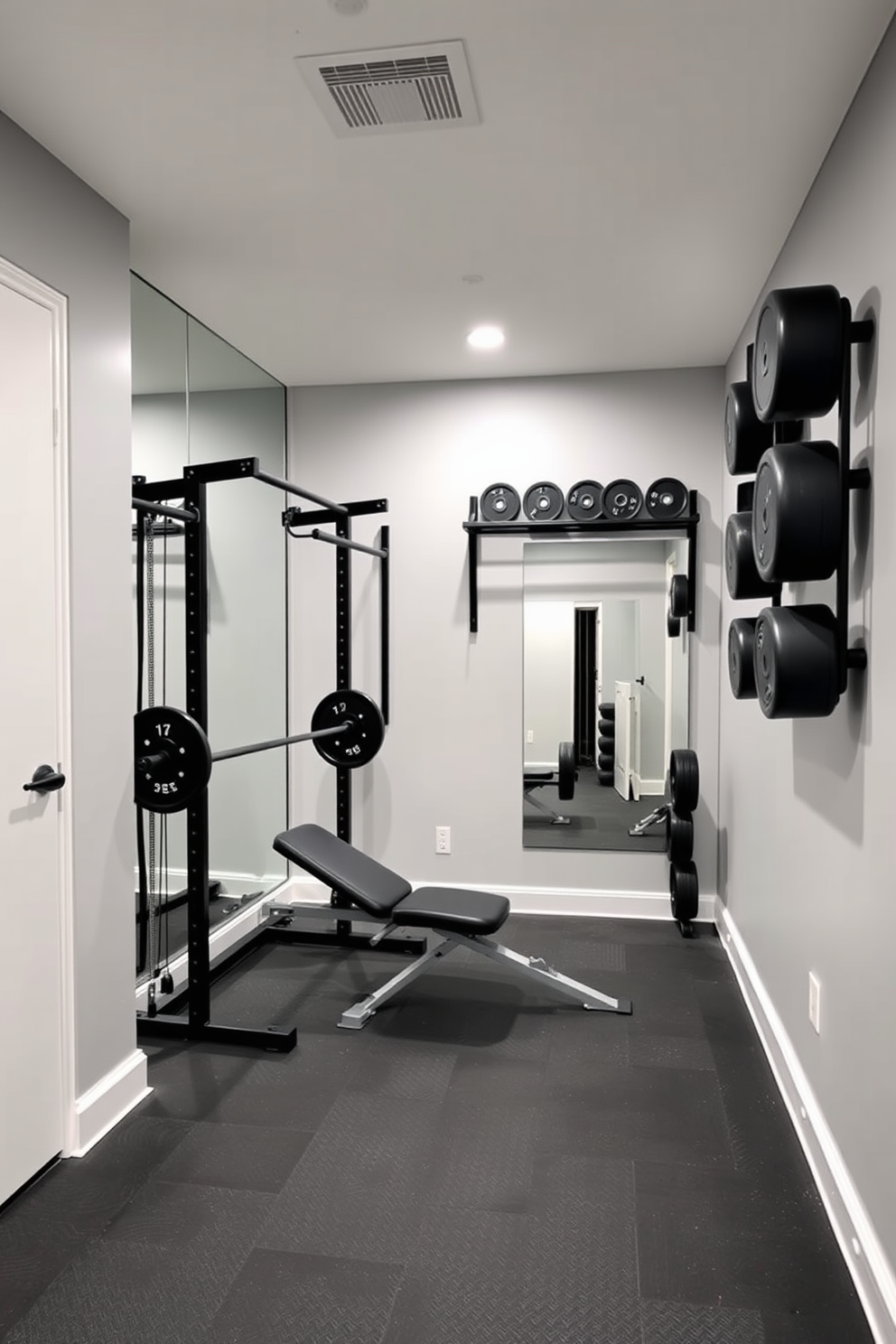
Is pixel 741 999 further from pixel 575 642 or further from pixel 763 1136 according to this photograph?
pixel 575 642

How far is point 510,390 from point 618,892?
245cm

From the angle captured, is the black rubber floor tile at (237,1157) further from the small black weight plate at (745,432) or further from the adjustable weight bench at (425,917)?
the small black weight plate at (745,432)

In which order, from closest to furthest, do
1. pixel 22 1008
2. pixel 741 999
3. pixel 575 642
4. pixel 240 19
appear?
pixel 240 19
pixel 22 1008
pixel 741 999
pixel 575 642

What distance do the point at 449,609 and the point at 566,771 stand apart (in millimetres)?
964

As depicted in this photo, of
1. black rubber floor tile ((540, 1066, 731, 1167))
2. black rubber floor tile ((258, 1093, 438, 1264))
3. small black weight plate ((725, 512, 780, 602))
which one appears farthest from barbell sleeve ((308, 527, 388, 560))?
black rubber floor tile ((540, 1066, 731, 1167))

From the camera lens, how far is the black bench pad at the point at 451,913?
2957mm

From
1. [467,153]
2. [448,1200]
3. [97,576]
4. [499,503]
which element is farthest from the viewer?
[499,503]

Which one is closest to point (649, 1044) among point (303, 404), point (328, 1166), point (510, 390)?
point (328, 1166)

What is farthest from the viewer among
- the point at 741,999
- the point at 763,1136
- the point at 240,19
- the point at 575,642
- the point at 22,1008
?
the point at 575,642

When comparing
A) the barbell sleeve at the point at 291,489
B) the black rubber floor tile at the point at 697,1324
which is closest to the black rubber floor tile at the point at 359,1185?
the black rubber floor tile at the point at 697,1324

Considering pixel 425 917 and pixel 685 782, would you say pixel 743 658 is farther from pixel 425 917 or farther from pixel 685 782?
pixel 685 782

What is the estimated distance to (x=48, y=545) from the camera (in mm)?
2129

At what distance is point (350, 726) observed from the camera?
3785 mm

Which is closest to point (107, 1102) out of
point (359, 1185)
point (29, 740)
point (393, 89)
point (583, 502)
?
point (359, 1185)
